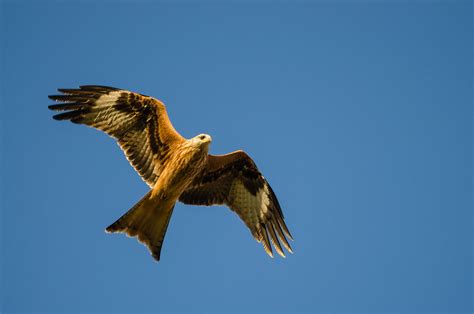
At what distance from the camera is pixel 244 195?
1170 centimetres

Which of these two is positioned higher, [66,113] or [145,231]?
[66,113]

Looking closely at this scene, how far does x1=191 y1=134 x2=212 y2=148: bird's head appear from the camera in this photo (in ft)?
34.3

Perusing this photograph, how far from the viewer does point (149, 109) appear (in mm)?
10820

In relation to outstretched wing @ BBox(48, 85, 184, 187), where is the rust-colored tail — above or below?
below

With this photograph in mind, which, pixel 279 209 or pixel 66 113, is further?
pixel 279 209

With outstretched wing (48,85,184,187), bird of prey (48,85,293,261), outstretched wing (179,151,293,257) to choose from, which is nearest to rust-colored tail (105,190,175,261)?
bird of prey (48,85,293,261)

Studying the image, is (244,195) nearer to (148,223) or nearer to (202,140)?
(202,140)

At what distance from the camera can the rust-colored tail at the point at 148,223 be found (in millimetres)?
10297

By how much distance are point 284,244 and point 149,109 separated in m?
3.45

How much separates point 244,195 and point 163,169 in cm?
175

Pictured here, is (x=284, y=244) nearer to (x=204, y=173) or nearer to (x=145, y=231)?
(x=204, y=173)

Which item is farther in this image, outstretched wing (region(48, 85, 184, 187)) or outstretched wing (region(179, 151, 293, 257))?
outstretched wing (region(179, 151, 293, 257))

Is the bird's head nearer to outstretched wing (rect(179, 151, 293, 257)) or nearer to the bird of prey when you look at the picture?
the bird of prey

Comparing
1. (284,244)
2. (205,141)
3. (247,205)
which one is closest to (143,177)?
(205,141)
